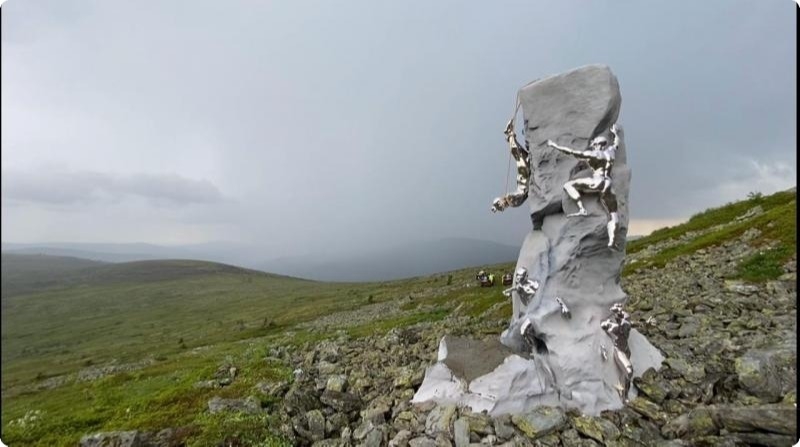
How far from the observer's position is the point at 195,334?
8988cm

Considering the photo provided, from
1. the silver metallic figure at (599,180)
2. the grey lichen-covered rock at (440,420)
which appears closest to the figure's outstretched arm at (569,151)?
the silver metallic figure at (599,180)

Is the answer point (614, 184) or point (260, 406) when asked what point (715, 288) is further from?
point (260, 406)

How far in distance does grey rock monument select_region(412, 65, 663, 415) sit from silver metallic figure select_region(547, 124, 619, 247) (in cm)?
5

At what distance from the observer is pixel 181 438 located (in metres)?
15.7

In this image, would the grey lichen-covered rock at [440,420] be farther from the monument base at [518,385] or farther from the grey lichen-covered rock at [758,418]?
the grey lichen-covered rock at [758,418]

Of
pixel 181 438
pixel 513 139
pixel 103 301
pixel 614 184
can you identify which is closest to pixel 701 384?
pixel 614 184

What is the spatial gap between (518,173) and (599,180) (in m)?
4.54

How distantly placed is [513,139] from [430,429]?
38.3ft

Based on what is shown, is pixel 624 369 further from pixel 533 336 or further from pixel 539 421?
pixel 539 421

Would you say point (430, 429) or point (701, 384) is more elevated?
point (701, 384)

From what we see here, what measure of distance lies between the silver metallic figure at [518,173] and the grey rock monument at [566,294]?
0.88 meters

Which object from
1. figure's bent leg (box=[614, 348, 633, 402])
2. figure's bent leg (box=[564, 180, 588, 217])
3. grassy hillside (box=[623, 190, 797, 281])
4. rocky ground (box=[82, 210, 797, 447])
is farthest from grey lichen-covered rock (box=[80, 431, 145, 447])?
grassy hillside (box=[623, 190, 797, 281])

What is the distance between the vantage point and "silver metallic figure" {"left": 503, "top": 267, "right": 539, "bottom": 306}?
16.6 metres

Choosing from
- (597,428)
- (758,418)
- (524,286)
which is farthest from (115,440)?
(758,418)
